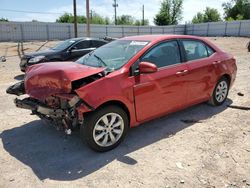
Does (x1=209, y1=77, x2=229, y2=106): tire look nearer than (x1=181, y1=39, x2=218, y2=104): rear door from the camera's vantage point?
No

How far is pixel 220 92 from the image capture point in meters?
5.93

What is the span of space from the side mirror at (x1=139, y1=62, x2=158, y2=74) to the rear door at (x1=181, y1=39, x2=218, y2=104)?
1109mm

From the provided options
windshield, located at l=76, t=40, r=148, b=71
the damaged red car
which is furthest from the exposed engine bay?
windshield, located at l=76, t=40, r=148, b=71

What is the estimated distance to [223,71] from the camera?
576 centimetres

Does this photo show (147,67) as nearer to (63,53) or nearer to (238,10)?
(63,53)

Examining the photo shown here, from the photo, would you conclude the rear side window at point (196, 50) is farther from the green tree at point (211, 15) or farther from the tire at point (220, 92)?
the green tree at point (211, 15)

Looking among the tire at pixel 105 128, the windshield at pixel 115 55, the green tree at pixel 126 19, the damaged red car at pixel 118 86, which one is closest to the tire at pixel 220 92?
the damaged red car at pixel 118 86

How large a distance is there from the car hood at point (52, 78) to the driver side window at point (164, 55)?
92 centimetres

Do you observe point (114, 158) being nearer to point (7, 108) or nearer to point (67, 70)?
point (67, 70)

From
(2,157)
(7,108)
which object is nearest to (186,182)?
(2,157)

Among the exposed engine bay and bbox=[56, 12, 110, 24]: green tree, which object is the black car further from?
bbox=[56, 12, 110, 24]: green tree

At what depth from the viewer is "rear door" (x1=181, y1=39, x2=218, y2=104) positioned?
504 centimetres

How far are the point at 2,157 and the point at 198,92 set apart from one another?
3.62 metres

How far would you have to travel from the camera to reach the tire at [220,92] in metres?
5.80
